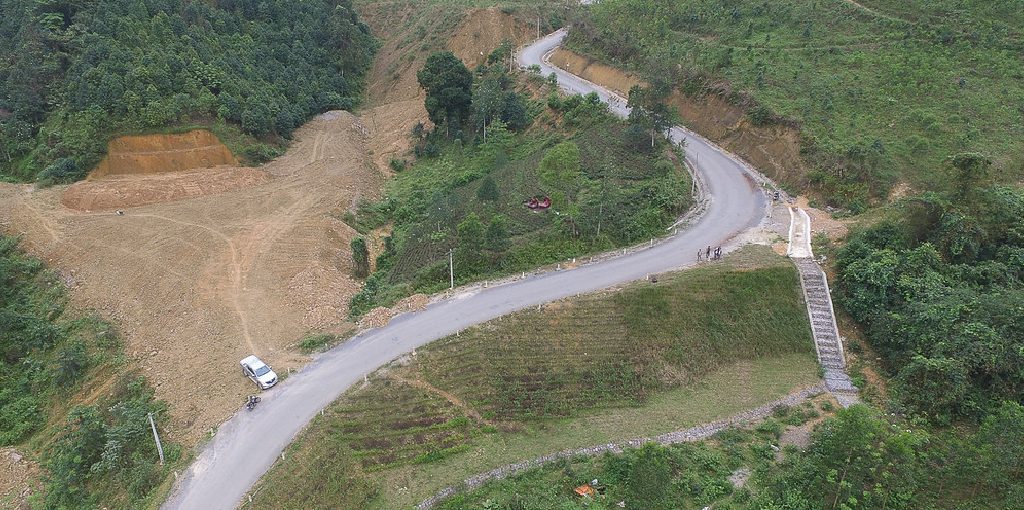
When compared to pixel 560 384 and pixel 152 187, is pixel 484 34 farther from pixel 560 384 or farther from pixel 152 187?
pixel 560 384

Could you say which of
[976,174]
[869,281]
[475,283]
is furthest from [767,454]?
[976,174]

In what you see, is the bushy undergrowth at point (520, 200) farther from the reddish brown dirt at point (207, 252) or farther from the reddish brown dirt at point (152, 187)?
the reddish brown dirt at point (152, 187)

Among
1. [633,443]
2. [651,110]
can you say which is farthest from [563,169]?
[633,443]

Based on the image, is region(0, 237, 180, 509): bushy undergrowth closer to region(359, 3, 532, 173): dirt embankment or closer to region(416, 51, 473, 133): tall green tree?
region(359, 3, 532, 173): dirt embankment

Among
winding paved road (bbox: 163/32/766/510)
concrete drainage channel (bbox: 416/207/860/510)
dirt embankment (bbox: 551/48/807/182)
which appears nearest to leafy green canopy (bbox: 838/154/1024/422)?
concrete drainage channel (bbox: 416/207/860/510)

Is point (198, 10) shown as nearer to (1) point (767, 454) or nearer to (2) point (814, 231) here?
(2) point (814, 231)
